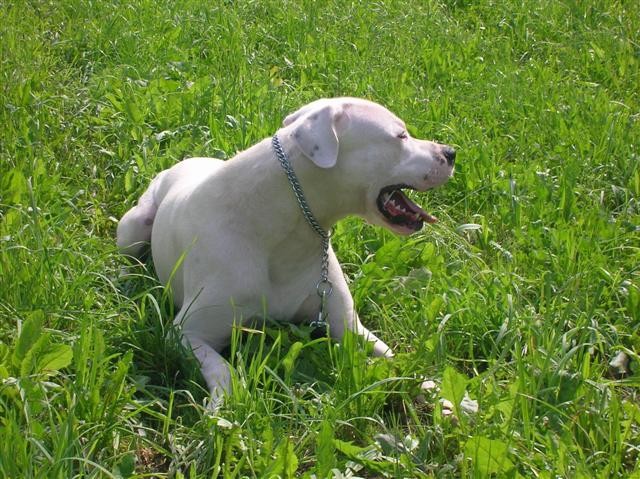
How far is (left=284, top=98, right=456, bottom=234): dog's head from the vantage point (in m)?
3.11

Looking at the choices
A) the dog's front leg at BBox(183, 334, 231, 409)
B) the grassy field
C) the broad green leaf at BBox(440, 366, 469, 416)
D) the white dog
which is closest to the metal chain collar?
the white dog

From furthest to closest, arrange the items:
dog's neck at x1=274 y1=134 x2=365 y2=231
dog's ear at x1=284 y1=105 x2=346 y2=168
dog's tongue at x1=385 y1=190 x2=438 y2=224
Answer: dog's tongue at x1=385 y1=190 x2=438 y2=224
dog's neck at x1=274 y1=134 x2=365 y2=231
dog's ear at x1=284 y1=105 x2=346 y2=168

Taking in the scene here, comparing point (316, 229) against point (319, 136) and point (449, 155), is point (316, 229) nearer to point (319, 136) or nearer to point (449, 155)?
point (319, 136)

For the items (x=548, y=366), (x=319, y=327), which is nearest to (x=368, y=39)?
(x=319, y=327)

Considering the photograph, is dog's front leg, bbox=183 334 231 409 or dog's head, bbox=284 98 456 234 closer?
dog's front leg, bbox=183 334 231 409

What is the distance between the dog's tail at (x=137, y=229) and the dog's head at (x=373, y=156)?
982 mm

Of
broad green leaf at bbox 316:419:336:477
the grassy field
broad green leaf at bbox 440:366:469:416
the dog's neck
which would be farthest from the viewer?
the dog's neck

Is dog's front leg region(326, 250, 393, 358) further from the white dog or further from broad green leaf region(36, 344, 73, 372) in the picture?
broad green leaf region(36, 344, 73, 372)

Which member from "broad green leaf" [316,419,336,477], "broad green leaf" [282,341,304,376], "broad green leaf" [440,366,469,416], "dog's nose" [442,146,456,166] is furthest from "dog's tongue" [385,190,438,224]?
"broad green leaf" [316,419,336,477]

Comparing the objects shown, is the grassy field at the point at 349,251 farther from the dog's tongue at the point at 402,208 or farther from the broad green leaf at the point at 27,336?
the dog's tongue at the point at 402,208

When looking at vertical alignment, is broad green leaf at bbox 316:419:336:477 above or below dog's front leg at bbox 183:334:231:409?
above

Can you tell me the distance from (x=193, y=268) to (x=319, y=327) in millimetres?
542

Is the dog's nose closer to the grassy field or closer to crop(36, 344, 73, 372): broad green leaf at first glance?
the grassy field

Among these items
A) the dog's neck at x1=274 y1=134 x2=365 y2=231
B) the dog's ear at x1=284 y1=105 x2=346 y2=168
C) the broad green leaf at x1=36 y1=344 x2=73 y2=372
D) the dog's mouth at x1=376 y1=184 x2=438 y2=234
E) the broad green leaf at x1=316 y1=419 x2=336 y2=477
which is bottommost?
the broad green leaf at x1=316 y1=419 x2=336 y2=477
